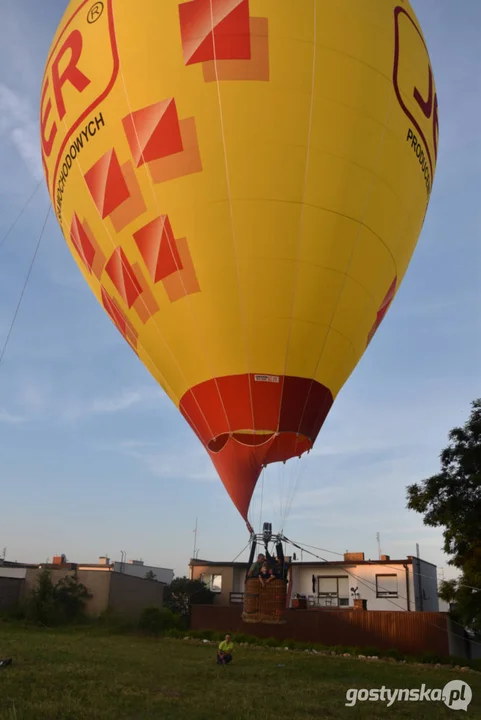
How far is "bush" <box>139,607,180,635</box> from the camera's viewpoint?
82.0 feet

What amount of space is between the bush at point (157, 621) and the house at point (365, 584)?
4467mm

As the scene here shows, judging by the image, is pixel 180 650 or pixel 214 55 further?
pixel 180 650

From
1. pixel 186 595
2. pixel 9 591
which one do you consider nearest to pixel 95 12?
pixel 9 591

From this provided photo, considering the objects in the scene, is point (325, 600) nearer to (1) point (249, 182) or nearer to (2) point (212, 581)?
(2) point (212, 581)

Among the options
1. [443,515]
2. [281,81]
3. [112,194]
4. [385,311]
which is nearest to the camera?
[281,81]

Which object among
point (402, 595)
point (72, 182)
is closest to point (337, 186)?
point (72, 182)

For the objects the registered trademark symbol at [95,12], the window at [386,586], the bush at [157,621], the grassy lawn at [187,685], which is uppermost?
the registered trademark symbol at [95,12]

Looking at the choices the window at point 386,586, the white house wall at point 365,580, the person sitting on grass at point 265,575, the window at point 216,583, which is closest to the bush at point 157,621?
the white house wall at point 365,580

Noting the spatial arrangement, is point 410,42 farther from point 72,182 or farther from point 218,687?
point 218,687

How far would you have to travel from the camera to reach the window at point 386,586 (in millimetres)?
31516

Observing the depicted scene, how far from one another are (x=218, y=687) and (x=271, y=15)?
11693 millimetres

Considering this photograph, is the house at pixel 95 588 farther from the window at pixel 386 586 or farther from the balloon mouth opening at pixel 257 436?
the balloon mouth opening at pixel 257 436

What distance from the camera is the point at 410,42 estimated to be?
40.4ft

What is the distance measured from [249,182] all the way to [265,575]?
22.1 feet
